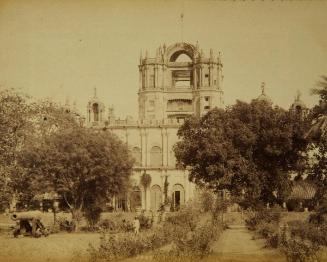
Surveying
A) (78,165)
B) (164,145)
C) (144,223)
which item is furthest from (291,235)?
(164,145)

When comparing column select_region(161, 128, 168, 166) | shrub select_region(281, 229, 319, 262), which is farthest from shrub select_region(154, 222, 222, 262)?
column select_region(161, 128, 168, 166)

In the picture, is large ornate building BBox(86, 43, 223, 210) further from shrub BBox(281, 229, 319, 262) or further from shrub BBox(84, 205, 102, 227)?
shrub BBox(281, 229, 319, 262)

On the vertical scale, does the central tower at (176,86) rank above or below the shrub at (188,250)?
above

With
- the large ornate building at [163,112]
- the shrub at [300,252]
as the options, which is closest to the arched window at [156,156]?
the large ornate building at [163,112]

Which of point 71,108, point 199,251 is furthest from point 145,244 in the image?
point 71,108

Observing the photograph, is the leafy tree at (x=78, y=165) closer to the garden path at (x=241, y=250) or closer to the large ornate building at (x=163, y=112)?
the garden path at (x=241, y=250)

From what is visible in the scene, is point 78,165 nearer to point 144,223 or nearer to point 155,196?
point 144,223
